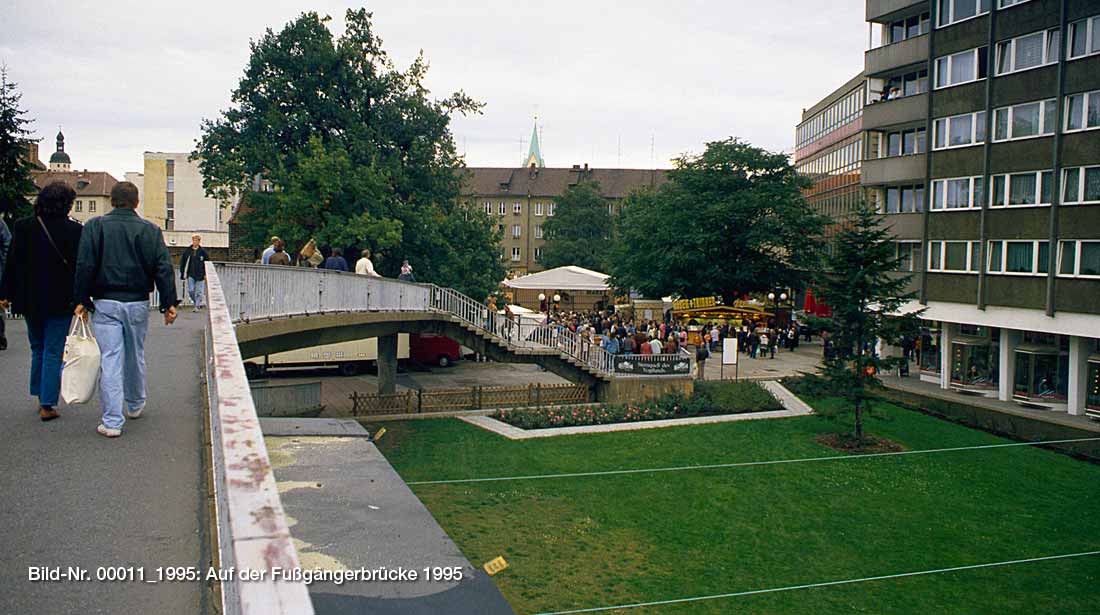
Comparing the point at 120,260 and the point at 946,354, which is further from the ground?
the point at 120,260

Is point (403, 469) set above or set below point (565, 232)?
below

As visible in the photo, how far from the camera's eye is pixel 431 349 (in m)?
48.2

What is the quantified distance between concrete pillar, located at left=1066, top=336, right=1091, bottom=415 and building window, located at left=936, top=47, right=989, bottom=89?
11082mm

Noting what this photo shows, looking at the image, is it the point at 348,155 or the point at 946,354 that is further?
the point at 348,155

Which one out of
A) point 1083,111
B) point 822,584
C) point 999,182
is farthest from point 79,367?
point 999,182

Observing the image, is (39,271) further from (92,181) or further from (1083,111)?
(92,181)

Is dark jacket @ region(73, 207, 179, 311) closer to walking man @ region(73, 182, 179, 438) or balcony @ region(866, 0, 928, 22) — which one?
walking man @ region(73, 182, 179, 438)

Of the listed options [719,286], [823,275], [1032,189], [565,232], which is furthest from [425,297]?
[565,232]

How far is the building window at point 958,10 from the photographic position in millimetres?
36438

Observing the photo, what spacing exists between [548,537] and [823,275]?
15975 millimetres

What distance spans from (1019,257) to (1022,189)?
97.6 inches

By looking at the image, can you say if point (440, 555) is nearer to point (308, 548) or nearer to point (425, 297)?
point (308, 548)

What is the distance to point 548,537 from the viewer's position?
19.6 m

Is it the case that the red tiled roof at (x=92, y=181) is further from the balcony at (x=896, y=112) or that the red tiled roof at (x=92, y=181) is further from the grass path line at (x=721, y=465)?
the grass path line at (x=721, y=465)
